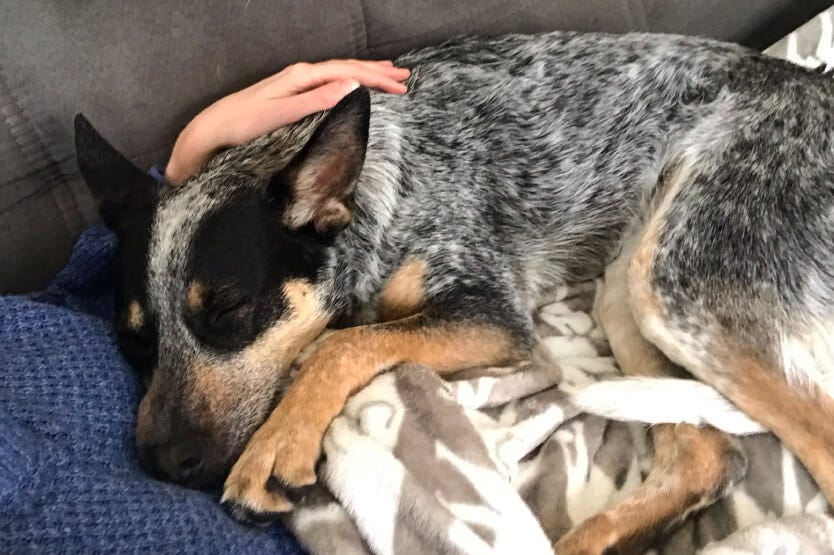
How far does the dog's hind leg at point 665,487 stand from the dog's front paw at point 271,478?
25.0 inches

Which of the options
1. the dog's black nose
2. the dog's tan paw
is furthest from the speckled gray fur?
the dog's tan paw

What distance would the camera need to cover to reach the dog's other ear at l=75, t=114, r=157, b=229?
→ 1998mm

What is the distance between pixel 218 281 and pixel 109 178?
1.60 ft

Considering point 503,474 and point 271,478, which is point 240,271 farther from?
point 503,474

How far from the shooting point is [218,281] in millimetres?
1837

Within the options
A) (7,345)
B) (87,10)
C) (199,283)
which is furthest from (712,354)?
(87,10)

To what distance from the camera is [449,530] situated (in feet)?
5.26

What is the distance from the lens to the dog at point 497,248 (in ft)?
6.04

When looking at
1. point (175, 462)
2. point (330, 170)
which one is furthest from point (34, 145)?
point (175, 462)

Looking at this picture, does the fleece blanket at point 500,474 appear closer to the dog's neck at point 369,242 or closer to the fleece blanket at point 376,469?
the fleece blanket at point 376,469

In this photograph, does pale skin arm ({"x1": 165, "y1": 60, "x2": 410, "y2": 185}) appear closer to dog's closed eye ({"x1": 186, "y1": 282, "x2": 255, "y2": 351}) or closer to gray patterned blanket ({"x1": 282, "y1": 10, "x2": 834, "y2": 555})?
dog's closed eye ({"x1": 186, "y1": 282, "x2": 255, "y2": 351})

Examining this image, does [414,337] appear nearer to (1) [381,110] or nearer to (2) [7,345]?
(1) [381,110]

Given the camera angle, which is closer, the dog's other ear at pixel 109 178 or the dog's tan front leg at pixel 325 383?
the dog's tan front leg at pixel 325 383

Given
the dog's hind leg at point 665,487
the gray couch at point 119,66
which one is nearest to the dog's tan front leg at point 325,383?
the dog's hind leg at point 665,487
